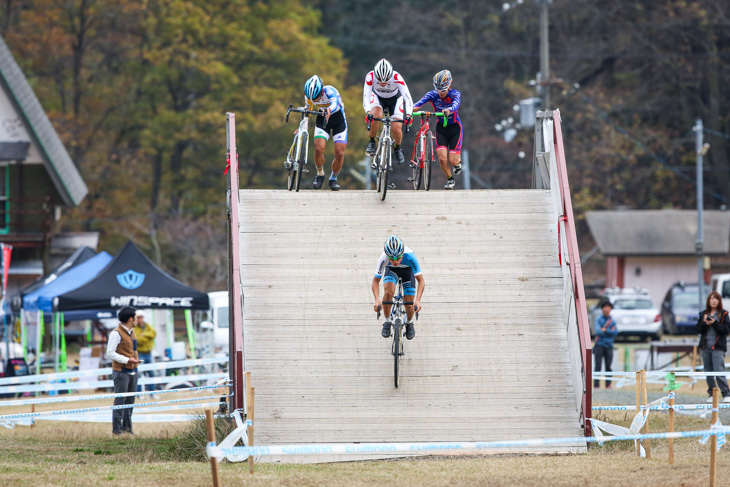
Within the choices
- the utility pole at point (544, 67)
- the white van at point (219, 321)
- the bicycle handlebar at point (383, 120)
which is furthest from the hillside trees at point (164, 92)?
the bicycle handlebar at point (383, 120)

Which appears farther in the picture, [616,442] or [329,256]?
[329,256]

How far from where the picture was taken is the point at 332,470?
11875 millimetres

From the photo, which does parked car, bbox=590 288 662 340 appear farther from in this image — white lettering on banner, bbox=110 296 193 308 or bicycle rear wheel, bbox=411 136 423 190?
bicycle rear wheel, bbox=411 136 423 190

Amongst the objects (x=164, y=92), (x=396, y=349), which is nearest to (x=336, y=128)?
(x=396, y=349)

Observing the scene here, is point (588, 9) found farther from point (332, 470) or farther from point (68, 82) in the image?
point (332, 470)

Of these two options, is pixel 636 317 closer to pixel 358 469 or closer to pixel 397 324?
pixel 397 324

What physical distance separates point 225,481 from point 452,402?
347cm

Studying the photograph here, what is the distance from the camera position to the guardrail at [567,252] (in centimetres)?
1318

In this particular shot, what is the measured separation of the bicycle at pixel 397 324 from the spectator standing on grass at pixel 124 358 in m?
4.50

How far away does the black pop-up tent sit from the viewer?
23.9 metres

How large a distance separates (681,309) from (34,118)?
21686 millimetres

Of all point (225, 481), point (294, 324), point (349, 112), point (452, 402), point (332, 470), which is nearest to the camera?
point (225, 481)

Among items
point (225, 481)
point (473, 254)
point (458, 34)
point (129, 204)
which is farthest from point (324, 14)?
point (225, 481)

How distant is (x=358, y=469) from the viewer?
1198 centimetres
